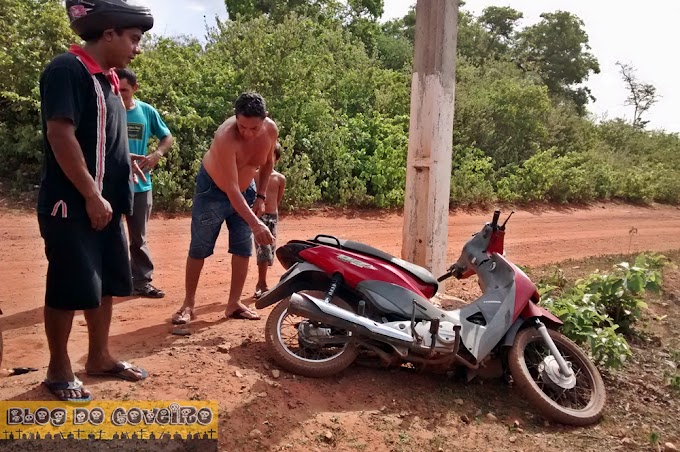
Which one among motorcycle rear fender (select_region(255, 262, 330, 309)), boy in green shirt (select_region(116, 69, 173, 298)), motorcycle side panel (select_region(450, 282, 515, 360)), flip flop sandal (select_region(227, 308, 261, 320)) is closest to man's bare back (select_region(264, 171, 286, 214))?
boy in green shirt (select_region(116, 69, 173, 298))

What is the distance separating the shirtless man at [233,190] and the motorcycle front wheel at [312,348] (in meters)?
0.60

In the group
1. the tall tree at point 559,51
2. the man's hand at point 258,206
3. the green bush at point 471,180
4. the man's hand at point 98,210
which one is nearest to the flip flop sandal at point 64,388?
the man's hand at point 98,210

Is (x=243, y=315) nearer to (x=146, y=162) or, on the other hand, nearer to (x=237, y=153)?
(x=237, y=153)

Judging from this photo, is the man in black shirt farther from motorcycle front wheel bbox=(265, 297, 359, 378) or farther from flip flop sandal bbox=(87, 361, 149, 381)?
motorcycle front wheel bbox=(265, 297, 359, 378)

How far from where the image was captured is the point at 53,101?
2646 mm

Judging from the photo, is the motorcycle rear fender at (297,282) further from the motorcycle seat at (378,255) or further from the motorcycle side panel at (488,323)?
the motorcycle side panel at (488,323)

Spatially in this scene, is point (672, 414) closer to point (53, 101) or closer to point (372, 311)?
point (372, 311)

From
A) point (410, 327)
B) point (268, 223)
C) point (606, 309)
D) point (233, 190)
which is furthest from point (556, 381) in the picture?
point (268, 223)

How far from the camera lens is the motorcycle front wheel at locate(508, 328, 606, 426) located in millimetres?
3545

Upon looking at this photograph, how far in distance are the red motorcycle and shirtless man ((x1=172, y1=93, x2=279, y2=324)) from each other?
0.55 meters

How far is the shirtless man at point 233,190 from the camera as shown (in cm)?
398

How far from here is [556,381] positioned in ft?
12.0

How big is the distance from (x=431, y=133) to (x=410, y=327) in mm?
1892

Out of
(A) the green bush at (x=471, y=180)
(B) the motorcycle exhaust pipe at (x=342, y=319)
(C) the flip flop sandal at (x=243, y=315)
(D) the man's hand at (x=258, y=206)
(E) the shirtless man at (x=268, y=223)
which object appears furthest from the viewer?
(A) the green bush at (x=471, y=180)
